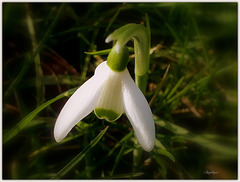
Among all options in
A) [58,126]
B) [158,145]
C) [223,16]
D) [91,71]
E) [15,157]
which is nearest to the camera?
[58,126]

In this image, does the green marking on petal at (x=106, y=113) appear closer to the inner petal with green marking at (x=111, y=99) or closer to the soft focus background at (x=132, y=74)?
the inner petal with green marking at (x=111, y=99)

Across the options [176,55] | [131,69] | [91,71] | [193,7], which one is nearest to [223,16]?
[193,7]

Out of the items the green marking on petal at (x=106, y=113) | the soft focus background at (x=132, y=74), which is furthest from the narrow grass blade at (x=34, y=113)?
the green marking on petal at (x=106, y=113)

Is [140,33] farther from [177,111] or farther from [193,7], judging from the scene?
[193,7]

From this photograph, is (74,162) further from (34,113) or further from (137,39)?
(137,39)

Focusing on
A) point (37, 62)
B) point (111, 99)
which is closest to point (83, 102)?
point (111, 99)
